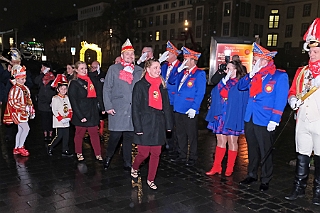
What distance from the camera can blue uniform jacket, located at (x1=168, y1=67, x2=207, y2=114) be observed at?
5949mm

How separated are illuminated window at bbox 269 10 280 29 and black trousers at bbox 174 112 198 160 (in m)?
51.5

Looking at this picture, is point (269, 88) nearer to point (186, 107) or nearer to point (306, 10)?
point (186, 107)

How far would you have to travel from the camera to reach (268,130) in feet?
15.9

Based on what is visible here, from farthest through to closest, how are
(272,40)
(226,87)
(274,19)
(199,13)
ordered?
1. (199,13)
2. (272,40)
3. (274,19)
4. (226,87)

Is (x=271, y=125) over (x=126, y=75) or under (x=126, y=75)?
under

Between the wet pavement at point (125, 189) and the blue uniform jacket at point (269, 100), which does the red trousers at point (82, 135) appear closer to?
the wet pavement at point (125, 189)

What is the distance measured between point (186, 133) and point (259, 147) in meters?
1.66

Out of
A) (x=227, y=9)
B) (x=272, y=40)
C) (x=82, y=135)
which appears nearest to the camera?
(x=82, y=135)

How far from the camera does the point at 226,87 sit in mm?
5504

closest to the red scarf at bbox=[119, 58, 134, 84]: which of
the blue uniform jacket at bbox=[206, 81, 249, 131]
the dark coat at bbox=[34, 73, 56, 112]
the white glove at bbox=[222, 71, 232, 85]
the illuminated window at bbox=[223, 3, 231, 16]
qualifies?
the white glove at bbox=[222, 71, 232, 85]

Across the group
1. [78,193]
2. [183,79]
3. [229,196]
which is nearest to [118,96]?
[183,79]

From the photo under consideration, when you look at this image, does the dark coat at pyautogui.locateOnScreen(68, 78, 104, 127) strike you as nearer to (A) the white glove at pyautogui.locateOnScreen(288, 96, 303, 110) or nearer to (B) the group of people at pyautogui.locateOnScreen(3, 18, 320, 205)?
(B) the group of people at pyautogui.locateOnScreen(3, 18, 320, 205)

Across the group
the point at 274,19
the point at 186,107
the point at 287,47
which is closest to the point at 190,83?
the point at 186,107

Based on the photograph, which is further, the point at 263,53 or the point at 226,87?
the point at 226,87
